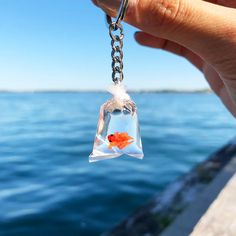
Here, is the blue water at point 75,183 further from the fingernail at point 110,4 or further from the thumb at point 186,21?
the fingernail at point 110,4

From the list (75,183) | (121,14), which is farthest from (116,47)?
(75,183)

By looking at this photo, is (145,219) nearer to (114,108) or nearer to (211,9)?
(114,108)

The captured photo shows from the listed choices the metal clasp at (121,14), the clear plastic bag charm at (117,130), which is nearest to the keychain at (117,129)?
the clear plastic bag charm at (117,130)

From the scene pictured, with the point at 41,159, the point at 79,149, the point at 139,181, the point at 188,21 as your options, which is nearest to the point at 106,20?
the point at 188,21

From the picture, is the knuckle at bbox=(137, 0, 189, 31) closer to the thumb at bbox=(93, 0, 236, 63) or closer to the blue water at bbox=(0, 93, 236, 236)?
the thumb at bbox=(93, 0, 236, 63)

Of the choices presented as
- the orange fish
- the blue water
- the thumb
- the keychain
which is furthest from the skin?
the blue water

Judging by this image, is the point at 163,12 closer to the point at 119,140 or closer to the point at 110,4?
the point at 110,4
